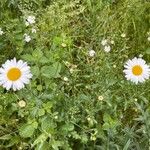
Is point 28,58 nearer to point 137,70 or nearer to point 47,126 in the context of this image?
point 47,126

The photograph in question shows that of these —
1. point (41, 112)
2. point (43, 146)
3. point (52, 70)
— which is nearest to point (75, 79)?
point (52, 70)

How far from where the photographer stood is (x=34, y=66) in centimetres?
293

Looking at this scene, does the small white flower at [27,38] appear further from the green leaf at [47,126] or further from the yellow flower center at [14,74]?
the green leaf at [47,126]

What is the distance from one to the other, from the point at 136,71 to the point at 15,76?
696mm

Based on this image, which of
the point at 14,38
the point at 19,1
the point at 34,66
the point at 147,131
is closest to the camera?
the point at 147,131

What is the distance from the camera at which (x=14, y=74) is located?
106 inches

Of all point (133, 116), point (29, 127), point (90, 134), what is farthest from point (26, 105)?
point (133, 116)

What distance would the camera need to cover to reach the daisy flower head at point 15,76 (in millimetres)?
2625

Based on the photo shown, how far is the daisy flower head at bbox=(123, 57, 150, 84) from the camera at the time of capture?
282 cm

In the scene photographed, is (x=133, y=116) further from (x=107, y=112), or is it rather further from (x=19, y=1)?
(x=19, y=1)

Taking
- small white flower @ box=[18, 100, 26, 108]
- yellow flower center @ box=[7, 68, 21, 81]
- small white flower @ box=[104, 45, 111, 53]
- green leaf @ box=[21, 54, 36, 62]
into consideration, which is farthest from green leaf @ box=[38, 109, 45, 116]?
small white flower @ box=[104, 45, 111, 53]

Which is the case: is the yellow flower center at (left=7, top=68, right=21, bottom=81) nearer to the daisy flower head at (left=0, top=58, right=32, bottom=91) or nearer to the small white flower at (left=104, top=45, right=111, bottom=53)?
the daisy flower head at (left=0, top=58, right=32, bottom=91)

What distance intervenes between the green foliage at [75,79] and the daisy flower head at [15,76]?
0.43 feet

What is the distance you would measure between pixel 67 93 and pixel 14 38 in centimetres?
52
